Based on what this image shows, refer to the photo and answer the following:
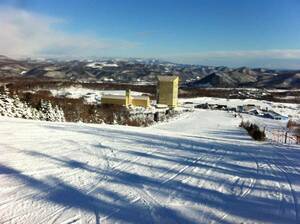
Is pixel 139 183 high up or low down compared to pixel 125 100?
up

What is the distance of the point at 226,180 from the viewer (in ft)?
22.8

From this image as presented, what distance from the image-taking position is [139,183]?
6398mm

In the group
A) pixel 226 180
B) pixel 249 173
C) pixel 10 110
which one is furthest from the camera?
pixel 10 110

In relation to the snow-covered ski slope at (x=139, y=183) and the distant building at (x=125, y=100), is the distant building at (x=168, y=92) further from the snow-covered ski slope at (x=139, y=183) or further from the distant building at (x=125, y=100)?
the snow-covered ski slope at (x=139, y=183)

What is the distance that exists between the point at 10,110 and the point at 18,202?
22.0 m

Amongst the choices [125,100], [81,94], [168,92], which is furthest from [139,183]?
[81,94]

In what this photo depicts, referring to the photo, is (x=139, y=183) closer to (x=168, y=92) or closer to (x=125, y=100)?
(x=125, y=100)

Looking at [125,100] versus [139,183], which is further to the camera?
[125,100]

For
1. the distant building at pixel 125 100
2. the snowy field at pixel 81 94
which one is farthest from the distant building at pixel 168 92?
the distant building at pixel 125 100

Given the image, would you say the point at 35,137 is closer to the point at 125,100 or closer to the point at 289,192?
the point at 289,192

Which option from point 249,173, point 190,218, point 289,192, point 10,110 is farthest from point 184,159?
point 10,110

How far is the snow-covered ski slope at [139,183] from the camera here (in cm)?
500

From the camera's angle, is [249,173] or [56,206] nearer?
[56,206]

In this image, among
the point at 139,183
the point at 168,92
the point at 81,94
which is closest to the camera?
the point at 139,183
